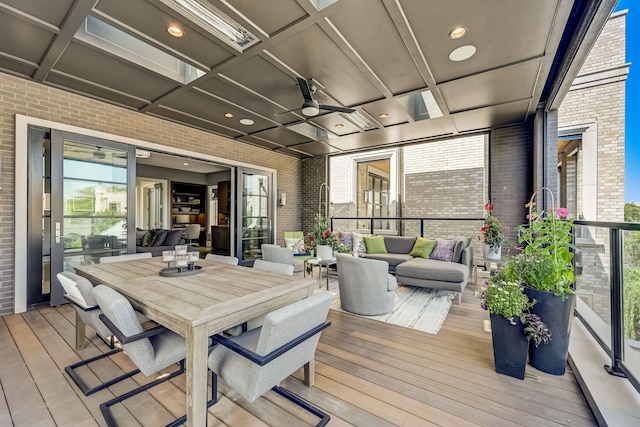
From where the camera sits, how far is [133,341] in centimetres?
140

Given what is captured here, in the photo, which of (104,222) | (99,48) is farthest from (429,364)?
(104,222)

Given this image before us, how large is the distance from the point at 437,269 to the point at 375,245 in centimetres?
167

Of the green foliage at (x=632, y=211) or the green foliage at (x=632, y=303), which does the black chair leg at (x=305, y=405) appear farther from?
the green foliage at (x=632, y=211)

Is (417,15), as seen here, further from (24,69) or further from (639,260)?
(24,69)

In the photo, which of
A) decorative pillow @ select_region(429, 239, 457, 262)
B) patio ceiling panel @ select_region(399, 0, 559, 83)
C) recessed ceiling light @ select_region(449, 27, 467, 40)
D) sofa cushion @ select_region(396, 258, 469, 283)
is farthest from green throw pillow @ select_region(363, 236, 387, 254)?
recessed ceiling light @ select_region(449, 27, 467, 40)

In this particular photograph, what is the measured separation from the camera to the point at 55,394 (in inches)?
72.5

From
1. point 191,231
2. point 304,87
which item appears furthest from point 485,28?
point 191,231

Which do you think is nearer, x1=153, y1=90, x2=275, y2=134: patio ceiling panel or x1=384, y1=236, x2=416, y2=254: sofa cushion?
x1=153, y1=90, x2=275, y2=134: patio ceiling panel

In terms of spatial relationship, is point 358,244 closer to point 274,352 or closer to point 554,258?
point 554,258

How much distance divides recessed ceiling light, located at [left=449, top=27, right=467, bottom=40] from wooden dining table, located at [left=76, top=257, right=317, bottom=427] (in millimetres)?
2649

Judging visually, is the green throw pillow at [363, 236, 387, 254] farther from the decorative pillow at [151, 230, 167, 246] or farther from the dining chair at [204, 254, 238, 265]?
the decorative pillow at [151, 230, 167, 246]

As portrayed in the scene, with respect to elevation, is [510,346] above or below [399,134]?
below

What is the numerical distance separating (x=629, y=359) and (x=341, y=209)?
19.6ft

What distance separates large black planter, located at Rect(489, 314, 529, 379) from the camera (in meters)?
2.04
